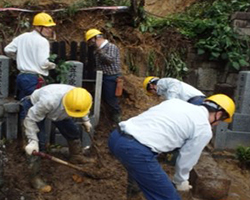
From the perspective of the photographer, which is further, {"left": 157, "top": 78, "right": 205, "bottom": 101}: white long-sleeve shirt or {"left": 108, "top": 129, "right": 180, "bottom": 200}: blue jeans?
{"left": 157, "top": 78, "right": 205, "bottom": 101}: white long-sleeve shirt

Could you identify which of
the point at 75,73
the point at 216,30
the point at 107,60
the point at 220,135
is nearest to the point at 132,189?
the point at 75,73

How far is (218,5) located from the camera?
7641 millimetres

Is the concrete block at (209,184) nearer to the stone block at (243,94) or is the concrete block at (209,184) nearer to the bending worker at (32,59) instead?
the stone block at (243,94)

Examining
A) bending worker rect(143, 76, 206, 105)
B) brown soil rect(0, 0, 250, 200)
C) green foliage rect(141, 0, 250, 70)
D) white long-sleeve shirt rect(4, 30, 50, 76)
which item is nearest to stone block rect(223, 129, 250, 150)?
brown soil rect(0, 0, 250, 200)

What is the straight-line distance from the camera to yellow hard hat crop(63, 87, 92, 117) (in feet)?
10.9

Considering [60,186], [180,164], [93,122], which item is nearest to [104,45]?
[93,122]

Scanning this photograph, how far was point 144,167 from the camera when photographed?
267 centimetres

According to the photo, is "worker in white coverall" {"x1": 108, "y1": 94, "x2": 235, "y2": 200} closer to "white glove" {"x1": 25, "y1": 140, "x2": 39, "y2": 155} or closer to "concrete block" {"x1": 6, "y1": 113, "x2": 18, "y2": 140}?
"white glove" {"x1": 25, "y1": 140, "x2": 39, "y2": 155}

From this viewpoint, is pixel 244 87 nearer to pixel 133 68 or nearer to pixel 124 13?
pixel 133 68

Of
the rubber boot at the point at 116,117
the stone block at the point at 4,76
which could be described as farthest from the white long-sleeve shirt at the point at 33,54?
the rubber boot at the point at 116,117

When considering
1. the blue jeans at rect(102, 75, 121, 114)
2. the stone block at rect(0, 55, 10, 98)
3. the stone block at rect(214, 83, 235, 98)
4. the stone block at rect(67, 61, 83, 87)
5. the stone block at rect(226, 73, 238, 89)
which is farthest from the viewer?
the stone block at rect(226, 73, 238, 89)

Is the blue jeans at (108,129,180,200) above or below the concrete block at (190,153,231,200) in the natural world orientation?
above

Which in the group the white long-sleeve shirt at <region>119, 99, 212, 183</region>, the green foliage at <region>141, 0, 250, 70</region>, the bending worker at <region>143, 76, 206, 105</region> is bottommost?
the white long-sleeve shirt at <region>119, 99, 212, 183</region>

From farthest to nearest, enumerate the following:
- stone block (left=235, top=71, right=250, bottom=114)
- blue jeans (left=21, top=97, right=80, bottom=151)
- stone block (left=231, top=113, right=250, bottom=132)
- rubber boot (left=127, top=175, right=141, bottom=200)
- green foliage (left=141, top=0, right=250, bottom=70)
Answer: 1. green foliage (left=141, top=0, right=250, bottom=70)
2. stone block (left=231, top=113, right=250, bottom=132)
3. stone block (left=235, top=71, right=250, bottom=114)
4. blue jeans (left=21, top=97, right=80, bottom=151)
5. rubber boot (left=127, top=175, right=141, bottom=200)
